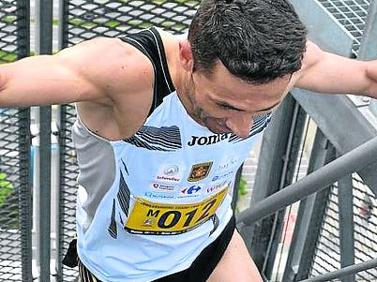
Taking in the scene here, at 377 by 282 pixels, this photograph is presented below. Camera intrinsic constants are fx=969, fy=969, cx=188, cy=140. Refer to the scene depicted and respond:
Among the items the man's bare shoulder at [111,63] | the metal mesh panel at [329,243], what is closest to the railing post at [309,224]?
the metal mesh panel at [329,243]

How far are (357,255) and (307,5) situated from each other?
97 cm

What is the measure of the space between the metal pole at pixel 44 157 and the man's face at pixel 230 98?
0.79 m

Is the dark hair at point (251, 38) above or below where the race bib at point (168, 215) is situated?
above

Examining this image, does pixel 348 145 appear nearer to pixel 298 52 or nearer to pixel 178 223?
pixel 178 223

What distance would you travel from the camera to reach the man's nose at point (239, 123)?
2.12 metres

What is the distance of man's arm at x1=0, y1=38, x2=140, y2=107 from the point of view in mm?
1992

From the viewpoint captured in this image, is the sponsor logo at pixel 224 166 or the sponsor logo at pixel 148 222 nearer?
the sponsor logo at pixel 224 166

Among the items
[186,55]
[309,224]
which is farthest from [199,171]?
[309,224]

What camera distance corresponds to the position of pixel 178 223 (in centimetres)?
262

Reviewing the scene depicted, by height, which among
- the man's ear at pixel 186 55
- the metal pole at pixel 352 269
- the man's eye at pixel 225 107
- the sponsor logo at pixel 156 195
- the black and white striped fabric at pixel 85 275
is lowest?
the black and white striped fabric at pixel 85 275

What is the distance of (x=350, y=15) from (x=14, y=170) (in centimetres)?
124

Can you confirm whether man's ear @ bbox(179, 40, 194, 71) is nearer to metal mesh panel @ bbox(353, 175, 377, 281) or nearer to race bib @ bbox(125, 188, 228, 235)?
race bib @ bbox(125, 188, 228, 235)

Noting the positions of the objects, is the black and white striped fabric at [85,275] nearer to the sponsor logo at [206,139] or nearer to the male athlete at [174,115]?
the male athlete at [174,115]

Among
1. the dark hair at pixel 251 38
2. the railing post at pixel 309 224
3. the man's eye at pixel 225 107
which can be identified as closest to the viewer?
the dark hair at pixel 251 38
